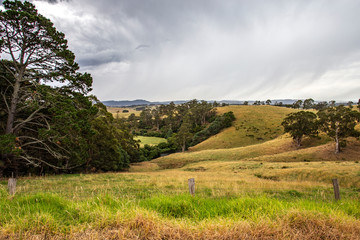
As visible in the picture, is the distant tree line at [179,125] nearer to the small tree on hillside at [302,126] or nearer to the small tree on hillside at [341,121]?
the small tree on hillside at [302,126]

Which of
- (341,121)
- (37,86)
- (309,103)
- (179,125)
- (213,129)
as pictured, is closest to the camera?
(37,86)

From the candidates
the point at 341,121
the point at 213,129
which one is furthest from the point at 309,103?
the point at 341,121

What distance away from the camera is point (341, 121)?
3725 centimetres

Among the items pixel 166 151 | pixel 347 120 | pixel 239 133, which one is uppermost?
pixel 347 120

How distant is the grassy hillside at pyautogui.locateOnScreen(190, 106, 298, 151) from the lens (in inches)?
3002

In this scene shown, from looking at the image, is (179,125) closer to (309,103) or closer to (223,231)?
(223,231)

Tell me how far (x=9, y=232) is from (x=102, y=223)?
5.80 ft

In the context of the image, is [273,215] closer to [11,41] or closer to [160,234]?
[160,234]

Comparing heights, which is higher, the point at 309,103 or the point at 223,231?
the point at 309,103

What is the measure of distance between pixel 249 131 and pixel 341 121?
4705 centimetres

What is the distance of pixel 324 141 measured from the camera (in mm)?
49406

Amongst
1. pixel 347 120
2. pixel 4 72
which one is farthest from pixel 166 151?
pixel 4 72

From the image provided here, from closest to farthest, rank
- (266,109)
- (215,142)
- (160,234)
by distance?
1. (160,234)
2. (215,142)
3. (266,109)

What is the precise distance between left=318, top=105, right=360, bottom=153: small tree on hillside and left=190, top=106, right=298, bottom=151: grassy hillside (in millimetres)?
36648
